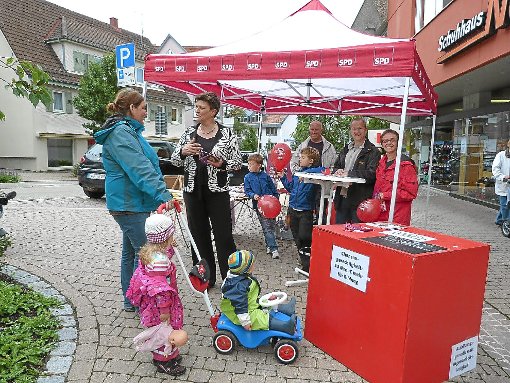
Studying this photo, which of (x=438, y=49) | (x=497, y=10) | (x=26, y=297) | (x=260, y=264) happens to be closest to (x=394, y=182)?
(x=260, y=264)

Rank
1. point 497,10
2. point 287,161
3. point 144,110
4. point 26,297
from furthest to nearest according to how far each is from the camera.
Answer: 1. point 497,10
2. point 287,161
3. point 26,297
4. point 144,110

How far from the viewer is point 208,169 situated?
412cm

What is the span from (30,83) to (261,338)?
2899 millimetres

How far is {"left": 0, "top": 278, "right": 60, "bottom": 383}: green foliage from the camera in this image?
2.85 m

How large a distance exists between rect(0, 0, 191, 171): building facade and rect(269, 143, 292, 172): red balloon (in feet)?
58.2

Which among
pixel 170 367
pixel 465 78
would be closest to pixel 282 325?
pixel 170 367

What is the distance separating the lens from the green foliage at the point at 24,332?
2.85m

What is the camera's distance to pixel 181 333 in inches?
115

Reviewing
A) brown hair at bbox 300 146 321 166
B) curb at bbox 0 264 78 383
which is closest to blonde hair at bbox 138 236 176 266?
curb at bbox 0 264 78 383

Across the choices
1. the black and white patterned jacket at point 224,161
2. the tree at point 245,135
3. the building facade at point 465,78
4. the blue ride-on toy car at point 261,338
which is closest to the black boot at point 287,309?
the blue ride-on toy car at point 261,338

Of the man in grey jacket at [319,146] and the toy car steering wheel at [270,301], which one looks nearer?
the toy car steering wheel at [270,301]

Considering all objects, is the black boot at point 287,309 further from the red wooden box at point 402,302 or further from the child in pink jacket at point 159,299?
the child in pink jacket at point 159,299

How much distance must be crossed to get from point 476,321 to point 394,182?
1591 mm

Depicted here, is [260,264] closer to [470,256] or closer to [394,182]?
[394,182]
